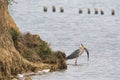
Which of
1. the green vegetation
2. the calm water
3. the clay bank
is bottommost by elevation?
the calm water

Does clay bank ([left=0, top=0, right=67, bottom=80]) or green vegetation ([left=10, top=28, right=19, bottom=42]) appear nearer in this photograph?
clay bank ([left=0, top=0, right=67, bottom=80])

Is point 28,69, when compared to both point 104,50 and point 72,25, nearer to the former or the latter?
point 104,50

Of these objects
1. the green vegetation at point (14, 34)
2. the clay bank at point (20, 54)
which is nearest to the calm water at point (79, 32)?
the clay bank at point (20, 54)

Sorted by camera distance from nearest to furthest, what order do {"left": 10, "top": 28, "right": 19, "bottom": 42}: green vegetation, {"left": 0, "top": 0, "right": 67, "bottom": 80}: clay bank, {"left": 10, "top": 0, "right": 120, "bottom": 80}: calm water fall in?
{"left": 0, "top": 0, "right": 67, "bottom": 80}: clay bank, {"left": 10, "top": 28, "right": 19, "bottom": 42}: green vegetation, {"left": 10, "top": 0, "right": 120, "bottom": 80}: calm water

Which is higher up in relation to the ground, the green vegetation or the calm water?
the green vegetation

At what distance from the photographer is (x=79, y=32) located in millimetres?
66812

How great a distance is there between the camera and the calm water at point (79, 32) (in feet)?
137

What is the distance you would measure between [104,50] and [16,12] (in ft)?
123

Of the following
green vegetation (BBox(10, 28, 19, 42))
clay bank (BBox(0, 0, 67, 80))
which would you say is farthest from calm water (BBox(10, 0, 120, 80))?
green vegetation (BBox(10, 28, 19, 42))

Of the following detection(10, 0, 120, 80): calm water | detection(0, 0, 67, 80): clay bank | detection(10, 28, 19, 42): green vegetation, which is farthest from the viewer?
detection(10, 0, 120, 80): calm water

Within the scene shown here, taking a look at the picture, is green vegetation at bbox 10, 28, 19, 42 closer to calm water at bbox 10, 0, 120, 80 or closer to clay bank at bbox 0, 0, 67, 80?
clay bank at bbox 0, 0, 67, 80

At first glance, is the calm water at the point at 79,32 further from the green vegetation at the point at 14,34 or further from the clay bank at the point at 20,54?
the green vegetation at the point at 14,34

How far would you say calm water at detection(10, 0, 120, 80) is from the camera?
41.7 meters

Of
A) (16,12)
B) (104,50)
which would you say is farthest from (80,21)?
(104,50)
